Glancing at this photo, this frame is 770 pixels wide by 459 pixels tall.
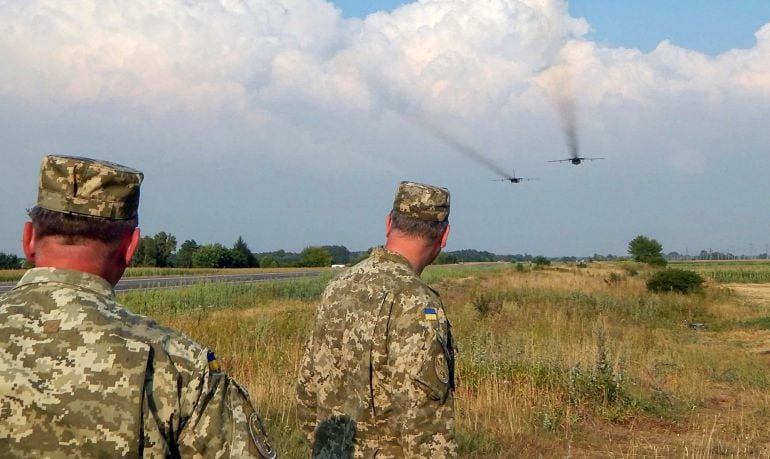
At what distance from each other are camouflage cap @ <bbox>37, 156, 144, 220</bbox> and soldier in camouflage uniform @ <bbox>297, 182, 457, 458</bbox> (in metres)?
1.35

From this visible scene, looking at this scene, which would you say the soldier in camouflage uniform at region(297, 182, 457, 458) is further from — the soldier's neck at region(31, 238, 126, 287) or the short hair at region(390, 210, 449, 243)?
the soldier's neck at region(31, 238, 126, 287)

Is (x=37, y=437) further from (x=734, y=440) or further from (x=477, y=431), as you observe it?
(x=734, y=440)

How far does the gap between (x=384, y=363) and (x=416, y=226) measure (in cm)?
65

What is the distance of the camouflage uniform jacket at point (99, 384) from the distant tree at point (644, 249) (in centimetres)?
6699

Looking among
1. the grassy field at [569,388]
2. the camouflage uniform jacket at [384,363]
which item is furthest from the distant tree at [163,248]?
the camouflage uniform jacket at [384,363]

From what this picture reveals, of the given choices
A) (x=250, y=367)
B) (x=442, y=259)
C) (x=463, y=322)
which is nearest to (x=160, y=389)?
(x=250, y=367)

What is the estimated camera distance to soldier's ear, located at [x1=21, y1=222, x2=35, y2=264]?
1.99m

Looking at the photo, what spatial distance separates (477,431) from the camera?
7.03 meters

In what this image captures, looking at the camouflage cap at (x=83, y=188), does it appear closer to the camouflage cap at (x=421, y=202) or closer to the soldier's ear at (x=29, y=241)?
the soldier's ear at (x=29, y=241)

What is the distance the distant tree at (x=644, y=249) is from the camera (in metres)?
66.7

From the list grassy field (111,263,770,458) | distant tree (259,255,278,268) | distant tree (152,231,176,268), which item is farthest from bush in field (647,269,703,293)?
distant tree (259,255,278,268)

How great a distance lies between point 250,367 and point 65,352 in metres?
7.16

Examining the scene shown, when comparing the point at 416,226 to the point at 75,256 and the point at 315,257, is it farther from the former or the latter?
the point at 315,257

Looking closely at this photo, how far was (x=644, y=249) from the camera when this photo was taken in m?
68.5
